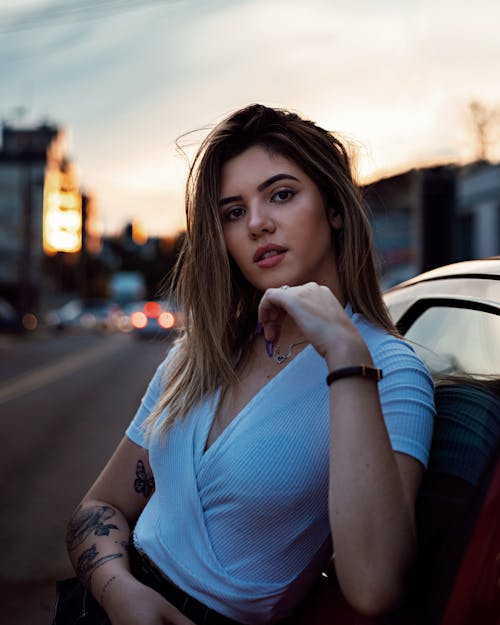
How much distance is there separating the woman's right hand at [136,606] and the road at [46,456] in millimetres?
767

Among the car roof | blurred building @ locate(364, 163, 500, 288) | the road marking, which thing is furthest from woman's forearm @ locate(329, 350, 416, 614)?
the road marking

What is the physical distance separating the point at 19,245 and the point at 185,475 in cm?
7435

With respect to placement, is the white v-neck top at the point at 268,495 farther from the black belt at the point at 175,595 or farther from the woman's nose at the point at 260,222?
the woman's nose at the point at 260,222

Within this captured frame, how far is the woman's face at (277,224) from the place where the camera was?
2.06m

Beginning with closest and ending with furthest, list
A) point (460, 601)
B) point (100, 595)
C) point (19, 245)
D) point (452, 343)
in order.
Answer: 1. point (460, 601)
2. point (100, 595)
3. point (452, 343)
4. point (19, 245)

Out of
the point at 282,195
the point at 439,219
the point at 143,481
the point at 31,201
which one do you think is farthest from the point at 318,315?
the point at 31,201

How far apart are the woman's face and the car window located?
0.27m

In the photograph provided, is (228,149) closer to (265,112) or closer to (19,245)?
(265,112)

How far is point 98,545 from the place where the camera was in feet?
6.83

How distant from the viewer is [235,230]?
2.16m

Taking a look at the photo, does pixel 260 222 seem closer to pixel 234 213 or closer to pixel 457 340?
pixel 234 213

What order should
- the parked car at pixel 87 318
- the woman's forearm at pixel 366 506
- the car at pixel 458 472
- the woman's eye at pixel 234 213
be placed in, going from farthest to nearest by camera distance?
the parked car at pixel 87 318, the woman's eye at pixel 234 213, the woman's forearm at pixel 366 506, the car at pixel 458 472

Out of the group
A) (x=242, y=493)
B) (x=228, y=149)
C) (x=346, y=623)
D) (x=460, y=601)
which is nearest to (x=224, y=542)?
(x=242, y=493)

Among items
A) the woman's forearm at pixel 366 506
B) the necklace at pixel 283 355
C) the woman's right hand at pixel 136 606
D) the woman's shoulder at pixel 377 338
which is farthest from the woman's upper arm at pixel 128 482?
the woman's forearm at pixel 366 506
